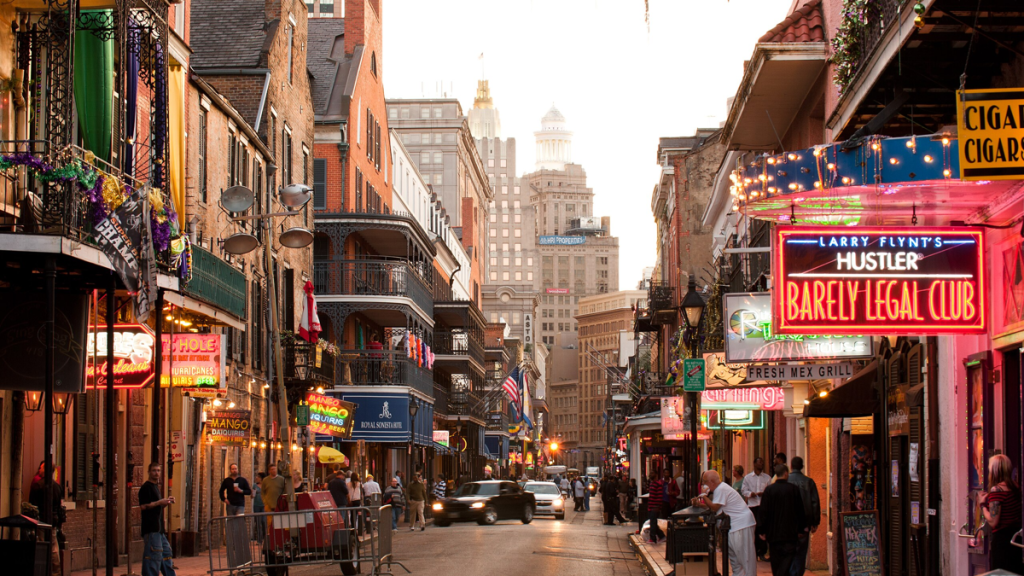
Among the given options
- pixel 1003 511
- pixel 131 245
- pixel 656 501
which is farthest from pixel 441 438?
pixel 1003 511

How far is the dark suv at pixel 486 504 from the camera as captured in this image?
39750mm

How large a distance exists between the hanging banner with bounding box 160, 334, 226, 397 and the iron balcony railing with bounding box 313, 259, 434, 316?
22404 millimetres

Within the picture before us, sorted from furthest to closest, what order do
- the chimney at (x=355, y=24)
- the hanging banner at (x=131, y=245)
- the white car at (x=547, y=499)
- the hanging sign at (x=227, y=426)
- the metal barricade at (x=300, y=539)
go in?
the chimney at (x=355, y=24) → the white car at (x=547, y=499) → the hanging sign at (x=227, y=426) → the metal barricade at (x=300, y=539) → the hanging banner at (x=131, y=245)

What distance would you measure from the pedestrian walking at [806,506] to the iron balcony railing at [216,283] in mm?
8758

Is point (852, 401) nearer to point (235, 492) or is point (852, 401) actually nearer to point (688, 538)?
point (688, 538)

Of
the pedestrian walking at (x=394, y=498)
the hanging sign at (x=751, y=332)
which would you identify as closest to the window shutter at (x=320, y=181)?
the pedestrian walking at (x=394, y=498)

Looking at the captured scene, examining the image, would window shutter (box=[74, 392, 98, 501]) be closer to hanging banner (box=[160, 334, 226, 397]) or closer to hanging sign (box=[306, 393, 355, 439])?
hanging banner (box=[160, 334, 226, 397])

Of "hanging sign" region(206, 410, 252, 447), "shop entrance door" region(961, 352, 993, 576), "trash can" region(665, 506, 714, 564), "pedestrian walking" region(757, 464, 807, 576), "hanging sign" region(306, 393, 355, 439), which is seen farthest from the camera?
"hanging sign" region(306, 393, 355, 439)

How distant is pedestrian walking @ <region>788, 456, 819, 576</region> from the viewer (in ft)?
51.7

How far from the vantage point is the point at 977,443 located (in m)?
12.0

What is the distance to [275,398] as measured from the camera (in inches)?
1297

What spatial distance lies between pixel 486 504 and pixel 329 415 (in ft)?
27.0

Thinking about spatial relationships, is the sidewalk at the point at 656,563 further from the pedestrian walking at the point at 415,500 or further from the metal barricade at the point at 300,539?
the pedestrian walking at the point at 415,500

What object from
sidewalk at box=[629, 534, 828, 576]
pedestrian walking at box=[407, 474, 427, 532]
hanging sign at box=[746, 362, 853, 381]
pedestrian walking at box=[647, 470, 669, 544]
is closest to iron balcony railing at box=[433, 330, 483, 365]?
pedestrian walking at box=[407, 474, 427, 532]
